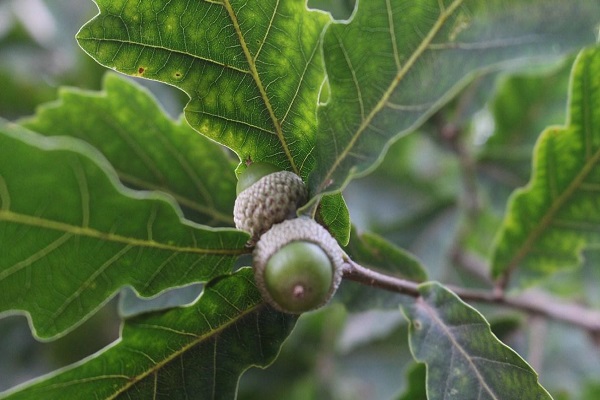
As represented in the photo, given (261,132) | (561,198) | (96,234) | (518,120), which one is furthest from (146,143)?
(518,120)

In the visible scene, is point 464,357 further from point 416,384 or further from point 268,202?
point 268,202

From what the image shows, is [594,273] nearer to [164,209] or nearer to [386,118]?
[386,118]

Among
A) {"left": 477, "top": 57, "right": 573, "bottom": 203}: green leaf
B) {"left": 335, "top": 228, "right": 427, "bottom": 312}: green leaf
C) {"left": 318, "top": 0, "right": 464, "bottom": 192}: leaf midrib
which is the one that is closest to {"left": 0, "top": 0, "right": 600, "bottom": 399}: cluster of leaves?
{"left": 318, "top": 0, "right": 464, "bottom": 192}: leaf midrib

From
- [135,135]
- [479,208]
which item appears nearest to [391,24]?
[135,135]

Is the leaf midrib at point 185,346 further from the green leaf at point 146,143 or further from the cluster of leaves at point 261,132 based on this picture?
the green leaf at point 146,143

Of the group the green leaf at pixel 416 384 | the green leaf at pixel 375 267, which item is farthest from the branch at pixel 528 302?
the green leaf at pixel 416 384
